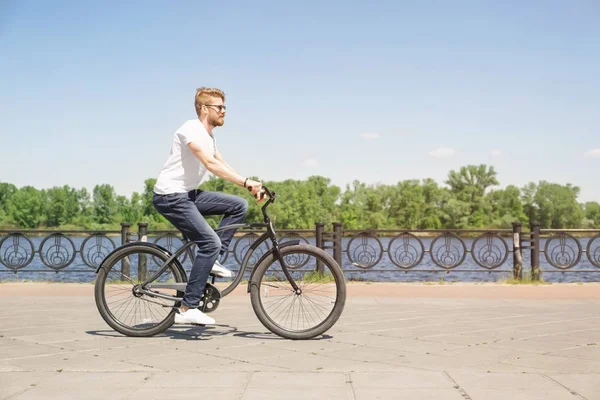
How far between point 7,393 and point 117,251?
2065 millimetres

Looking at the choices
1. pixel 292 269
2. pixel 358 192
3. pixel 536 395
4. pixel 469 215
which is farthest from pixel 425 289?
pixel 358 192

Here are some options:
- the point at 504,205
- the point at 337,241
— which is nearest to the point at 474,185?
the point at 504,205

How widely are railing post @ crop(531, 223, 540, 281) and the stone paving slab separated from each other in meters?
4.69

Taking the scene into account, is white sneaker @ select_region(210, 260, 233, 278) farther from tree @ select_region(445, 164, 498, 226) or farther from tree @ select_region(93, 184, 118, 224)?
tree @ select_region(93, 184, 118, 224)

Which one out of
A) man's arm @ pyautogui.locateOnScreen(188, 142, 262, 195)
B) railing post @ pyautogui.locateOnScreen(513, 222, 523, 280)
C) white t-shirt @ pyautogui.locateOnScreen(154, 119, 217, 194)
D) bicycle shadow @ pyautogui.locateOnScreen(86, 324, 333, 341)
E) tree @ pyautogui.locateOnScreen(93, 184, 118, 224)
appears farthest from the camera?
tree @ pyautogui.locateOnScreen(93, 184, 118, 224)

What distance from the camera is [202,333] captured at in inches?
224

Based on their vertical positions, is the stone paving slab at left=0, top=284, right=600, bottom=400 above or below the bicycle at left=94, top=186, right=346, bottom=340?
below

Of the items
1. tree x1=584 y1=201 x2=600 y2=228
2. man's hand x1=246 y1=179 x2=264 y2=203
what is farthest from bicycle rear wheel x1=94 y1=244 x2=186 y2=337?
tree x1=584 y1=201 x2=600 y2=228

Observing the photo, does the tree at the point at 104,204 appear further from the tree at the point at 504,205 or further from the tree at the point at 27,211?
the tree at the point at 504,205

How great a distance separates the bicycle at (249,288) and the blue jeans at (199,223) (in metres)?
0.10

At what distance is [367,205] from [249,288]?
86.9m

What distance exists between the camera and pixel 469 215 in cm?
7812

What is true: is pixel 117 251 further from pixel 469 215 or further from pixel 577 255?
pixel 469 215

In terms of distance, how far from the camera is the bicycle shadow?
5.47 meters
